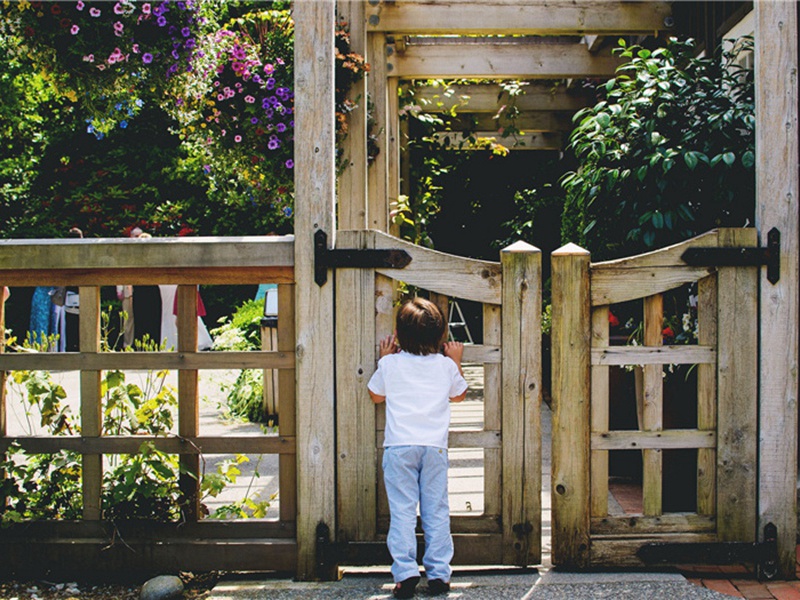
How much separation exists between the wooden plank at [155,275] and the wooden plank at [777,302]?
1888 millimetres

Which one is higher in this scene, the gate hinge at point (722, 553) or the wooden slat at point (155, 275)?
the wooden slat at point (155, 275)


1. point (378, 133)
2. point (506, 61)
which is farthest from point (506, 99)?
point (378, 133)

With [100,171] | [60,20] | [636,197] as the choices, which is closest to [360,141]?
[636,197]

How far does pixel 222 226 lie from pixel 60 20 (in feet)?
29.1

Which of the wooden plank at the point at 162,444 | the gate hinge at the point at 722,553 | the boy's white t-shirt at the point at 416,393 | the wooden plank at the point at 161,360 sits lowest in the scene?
the gate hinge at the point at 722,553

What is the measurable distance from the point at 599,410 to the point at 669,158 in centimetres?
144

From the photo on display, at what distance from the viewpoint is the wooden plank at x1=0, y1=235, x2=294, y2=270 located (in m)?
3.35

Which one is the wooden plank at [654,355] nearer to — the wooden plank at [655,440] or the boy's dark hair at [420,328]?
the wooden plank at [655,440]

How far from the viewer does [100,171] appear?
12258 millimetres

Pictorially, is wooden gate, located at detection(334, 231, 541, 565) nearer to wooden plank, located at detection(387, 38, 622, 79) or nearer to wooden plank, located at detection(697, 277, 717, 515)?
wooden plank, located at detection(697, 277, 717, 515)

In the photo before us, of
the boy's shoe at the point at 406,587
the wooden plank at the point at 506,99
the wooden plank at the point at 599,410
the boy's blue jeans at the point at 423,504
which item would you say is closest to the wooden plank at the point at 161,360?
the boy's blue jeans at the point at 423,504

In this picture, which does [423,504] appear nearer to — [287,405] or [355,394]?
[355,394]

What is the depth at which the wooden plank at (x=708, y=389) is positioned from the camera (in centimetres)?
338

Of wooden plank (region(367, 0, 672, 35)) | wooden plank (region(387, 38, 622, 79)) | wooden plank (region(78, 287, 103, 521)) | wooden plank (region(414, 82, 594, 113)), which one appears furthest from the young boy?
wooden plank (region(414, 82, 594, 113))
